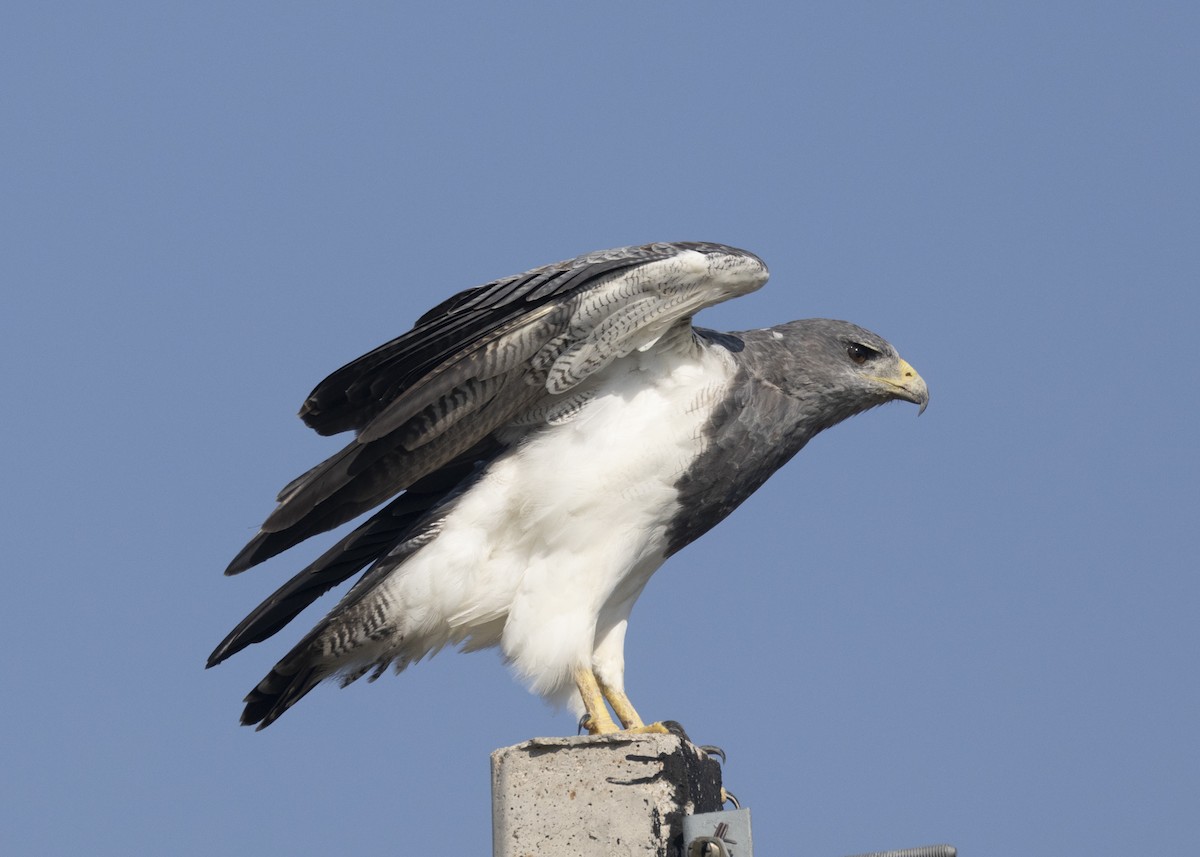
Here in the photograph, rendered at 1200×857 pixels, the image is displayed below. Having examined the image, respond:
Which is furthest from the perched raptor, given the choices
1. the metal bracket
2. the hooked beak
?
the metal bracket

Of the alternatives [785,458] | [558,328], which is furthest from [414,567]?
[785,458]

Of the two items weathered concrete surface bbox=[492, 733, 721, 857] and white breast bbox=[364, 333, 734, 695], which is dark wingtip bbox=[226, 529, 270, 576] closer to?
white breast bbox=[364, 333, 734, 695]

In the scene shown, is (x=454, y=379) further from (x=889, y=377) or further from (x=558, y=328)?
(x=889, y=377)

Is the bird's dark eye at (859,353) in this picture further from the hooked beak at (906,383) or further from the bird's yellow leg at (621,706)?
the bird's yellow leg at (621,706)

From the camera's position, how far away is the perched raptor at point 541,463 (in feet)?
23.4

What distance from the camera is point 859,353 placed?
8273 mm

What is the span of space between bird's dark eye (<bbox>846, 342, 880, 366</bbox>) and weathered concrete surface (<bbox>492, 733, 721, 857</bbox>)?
8.82 ft

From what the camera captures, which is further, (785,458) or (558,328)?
(785,458)

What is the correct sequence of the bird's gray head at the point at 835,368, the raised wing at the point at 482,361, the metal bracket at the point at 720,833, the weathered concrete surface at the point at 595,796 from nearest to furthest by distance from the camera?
1. the metal bracket at the point at 720,833
2. the weathered concrete surface at the point at 595,796
3. the raised wing at the point at 482,361
4. the bird's gray head at the point at 835,368

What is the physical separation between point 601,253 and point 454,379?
0.88 m

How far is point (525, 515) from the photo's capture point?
7492mm

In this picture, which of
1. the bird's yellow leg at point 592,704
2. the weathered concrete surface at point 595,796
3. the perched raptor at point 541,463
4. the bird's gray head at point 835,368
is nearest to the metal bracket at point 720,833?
the weathered concrete surface at point 595,796

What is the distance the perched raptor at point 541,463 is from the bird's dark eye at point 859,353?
1.34 ft

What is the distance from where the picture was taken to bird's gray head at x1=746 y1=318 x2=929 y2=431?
26.1ft
